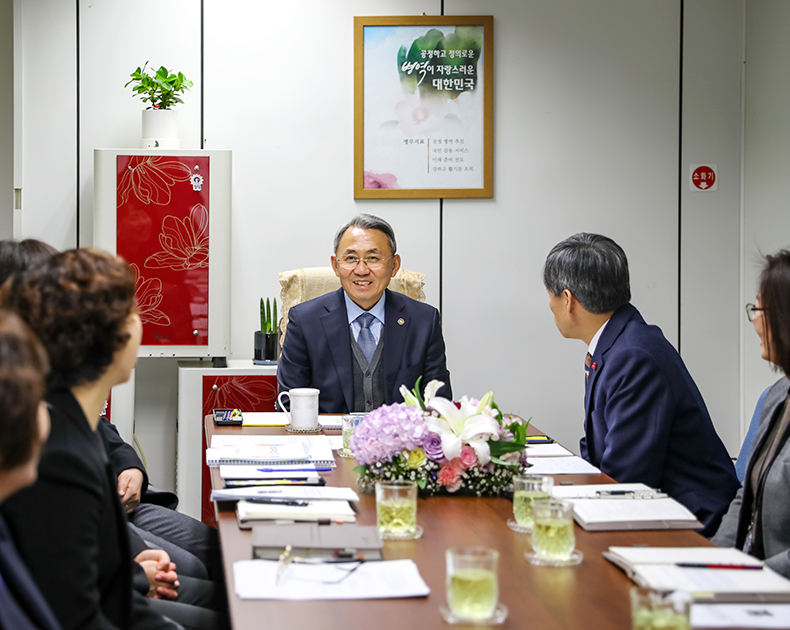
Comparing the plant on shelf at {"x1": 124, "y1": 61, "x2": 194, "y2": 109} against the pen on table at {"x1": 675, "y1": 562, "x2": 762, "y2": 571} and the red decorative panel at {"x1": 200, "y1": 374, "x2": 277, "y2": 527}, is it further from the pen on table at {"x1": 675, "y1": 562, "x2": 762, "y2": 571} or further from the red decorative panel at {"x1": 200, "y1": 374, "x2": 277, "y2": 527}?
the pen on table at {"x1": 675, "y1": 562, "x2": 762, "y2": 571}

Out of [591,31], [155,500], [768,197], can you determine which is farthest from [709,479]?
[591,31]

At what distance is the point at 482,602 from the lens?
121 cm

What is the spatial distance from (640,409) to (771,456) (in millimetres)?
403

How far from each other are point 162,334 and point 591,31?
2873mm

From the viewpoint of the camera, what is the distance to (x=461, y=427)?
6.32 feet

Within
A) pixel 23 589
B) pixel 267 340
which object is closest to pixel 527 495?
pixel 23 589

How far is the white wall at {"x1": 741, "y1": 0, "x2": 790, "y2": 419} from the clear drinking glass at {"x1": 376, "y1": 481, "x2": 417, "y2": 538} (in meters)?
3.24

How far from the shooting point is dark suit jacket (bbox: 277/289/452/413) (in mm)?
3266

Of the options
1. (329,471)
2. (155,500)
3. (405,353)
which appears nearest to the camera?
(329,471)

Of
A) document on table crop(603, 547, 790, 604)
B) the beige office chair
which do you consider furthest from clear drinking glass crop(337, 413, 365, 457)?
the beige office chair

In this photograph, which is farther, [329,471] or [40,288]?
[329,471]

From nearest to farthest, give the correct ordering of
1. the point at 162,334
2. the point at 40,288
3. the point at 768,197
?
the point at 40,288, the point at 162,334, the point at 768,197

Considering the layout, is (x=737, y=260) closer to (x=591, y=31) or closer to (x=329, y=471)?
(x=591, y=31)

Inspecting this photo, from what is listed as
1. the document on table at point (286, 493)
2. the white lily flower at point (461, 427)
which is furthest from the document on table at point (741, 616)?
the document on table at point (286, 493)
